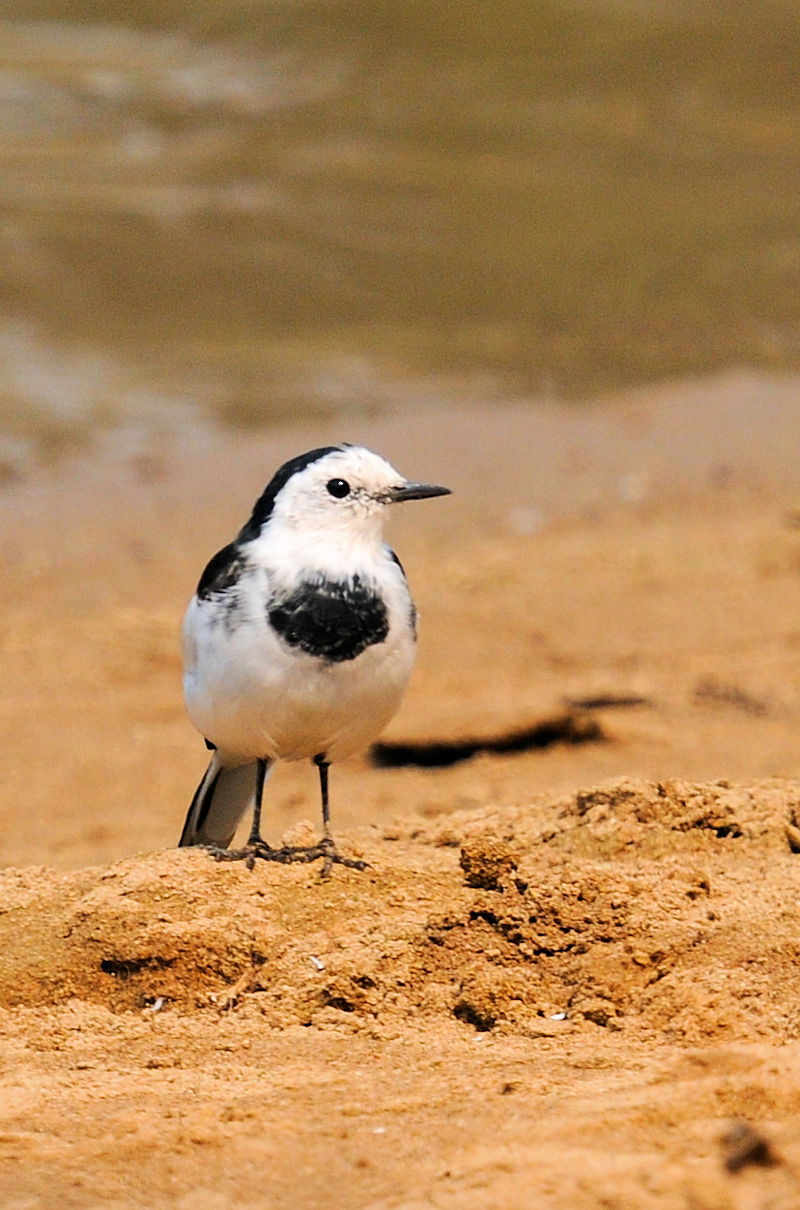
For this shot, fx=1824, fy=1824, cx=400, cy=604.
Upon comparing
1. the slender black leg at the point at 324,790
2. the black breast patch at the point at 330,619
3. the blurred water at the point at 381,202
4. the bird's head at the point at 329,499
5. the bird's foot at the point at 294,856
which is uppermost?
the blurred water at the point at 381,202

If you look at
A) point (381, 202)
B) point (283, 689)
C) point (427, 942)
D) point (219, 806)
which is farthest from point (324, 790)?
point (381, 202)

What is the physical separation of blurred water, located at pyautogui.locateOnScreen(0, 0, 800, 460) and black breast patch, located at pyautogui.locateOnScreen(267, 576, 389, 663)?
27.7 ft

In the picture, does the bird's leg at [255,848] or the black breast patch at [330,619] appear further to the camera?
the black breast patch at [330,619]

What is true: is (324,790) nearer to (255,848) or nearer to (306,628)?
(255,848)

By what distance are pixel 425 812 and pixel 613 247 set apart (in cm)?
A: 1022

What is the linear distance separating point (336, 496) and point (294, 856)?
106 centimetres

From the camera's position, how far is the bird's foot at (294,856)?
490cm

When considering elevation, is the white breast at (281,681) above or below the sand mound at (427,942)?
above

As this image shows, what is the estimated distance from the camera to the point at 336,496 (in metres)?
5.35

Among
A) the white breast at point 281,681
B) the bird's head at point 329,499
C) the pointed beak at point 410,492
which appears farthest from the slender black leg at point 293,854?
the pointed beak at point 410,492

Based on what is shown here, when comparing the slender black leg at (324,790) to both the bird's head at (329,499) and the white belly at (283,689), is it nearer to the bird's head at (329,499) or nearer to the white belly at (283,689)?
the white belly at (283,689)

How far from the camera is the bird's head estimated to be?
5.31m

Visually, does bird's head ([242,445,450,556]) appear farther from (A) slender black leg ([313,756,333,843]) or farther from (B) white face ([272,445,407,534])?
(A) slender black leg ([313,756,333,843])

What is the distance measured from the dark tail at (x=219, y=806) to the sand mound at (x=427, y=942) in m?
0.83
